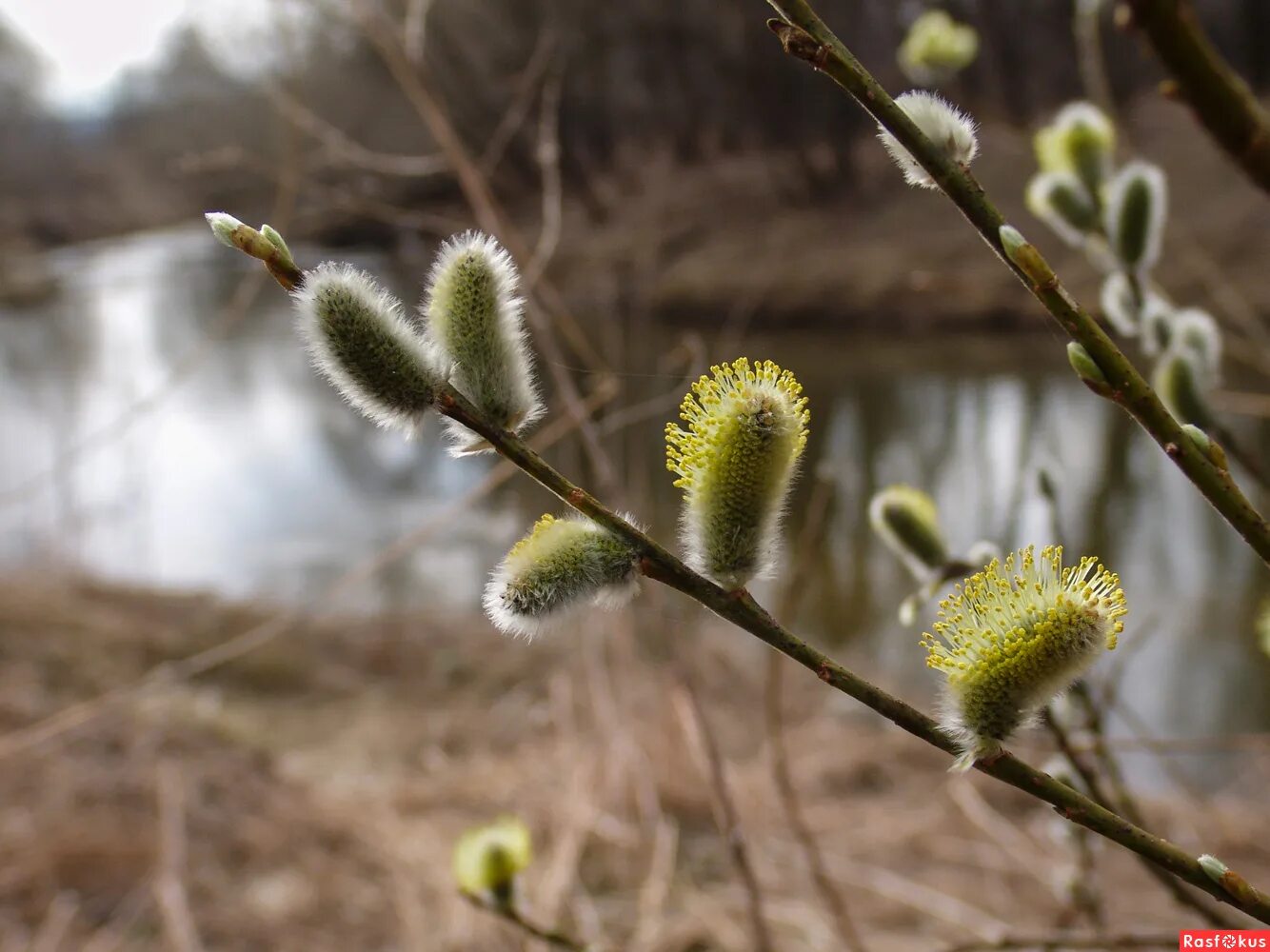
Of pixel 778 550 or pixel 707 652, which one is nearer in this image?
pixel 778 550

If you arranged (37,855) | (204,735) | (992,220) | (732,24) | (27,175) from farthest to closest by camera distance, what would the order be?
1. (27,175)
2. (732,24)
3. (204,735)
4. (37,855)
5. (992,220)

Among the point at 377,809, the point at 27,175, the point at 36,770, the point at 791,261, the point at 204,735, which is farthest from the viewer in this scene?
the point at 791,261

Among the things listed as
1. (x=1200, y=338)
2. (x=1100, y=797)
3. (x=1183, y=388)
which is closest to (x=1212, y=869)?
(x=1100, y=797)

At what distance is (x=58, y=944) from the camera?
71.1 inches

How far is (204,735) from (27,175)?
11.7ft

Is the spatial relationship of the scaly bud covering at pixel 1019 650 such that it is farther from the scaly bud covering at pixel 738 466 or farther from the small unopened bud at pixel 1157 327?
the small unopened bud at pixel 1157 327

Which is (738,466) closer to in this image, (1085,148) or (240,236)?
(240,236)

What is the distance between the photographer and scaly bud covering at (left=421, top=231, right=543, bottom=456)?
0.41 m

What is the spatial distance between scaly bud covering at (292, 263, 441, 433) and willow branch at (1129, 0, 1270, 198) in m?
0.51

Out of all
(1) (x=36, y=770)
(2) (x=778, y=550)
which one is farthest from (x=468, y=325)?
(1) (x=36, y=770)

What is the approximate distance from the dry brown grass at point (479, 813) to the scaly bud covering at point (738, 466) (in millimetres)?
652

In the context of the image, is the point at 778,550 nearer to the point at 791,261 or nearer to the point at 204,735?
the point at 204,735

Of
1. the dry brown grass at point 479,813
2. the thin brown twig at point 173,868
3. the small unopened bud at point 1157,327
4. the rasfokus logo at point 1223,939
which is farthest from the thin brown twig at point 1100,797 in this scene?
the thin brown twig at point 173,868

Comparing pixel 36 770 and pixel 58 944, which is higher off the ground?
pixel 36 770
